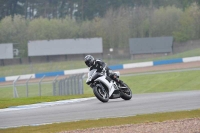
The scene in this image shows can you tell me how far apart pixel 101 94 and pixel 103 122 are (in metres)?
5.52

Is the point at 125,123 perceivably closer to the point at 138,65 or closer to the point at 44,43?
the point at 138,65

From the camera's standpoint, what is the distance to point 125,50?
7206cm

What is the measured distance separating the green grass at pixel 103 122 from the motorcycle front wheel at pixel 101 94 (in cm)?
467

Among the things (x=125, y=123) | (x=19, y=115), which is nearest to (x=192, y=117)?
(x=125, y=123)

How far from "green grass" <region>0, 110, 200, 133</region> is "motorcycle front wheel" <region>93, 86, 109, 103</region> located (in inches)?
184

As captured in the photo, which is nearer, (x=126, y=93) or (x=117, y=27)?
(x=126, y=93)

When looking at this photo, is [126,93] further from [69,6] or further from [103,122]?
[69,6]

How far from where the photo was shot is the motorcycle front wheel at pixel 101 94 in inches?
682

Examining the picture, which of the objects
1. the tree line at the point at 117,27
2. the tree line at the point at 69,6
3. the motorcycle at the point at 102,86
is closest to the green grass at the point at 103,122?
the motorcycle at the point at 102,86

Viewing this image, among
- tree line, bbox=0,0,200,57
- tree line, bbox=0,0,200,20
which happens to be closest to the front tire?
tree line, bbox=0,0,200,57

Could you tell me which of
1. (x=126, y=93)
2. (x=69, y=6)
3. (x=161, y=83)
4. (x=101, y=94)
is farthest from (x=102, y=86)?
(x=69, y=6)

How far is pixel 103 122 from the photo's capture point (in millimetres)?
12047

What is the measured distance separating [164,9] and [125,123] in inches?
2638

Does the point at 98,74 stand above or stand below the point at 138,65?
above
